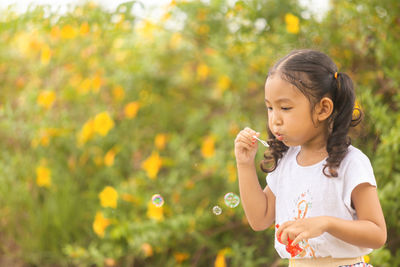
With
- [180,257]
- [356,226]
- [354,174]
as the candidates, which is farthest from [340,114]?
[180,257]

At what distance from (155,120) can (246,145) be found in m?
2.05

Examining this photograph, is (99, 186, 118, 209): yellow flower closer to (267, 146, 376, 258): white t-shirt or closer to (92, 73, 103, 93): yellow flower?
(92, 73, 103, 93): yellow flower

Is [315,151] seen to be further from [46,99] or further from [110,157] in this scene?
[46,99]

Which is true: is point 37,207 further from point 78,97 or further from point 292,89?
point 292,89

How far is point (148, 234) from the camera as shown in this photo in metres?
2.37

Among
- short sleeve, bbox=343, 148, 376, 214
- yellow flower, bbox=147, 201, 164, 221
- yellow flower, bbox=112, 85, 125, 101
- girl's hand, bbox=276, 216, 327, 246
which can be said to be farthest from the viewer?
yellow flower, bbox=112, 85, 125, 101

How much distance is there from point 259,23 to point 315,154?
1473mm

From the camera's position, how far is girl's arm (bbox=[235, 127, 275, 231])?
128 cm

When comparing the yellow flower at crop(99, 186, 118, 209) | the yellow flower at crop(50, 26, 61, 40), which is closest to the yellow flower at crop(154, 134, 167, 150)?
the yellow flower at crop(99, 186, 118, 209)

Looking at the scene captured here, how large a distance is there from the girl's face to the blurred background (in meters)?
0.65

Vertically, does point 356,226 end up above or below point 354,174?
below

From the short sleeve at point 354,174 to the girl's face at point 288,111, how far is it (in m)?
0.12

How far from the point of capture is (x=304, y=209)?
1.20 m

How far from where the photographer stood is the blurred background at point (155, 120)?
2.24 metres
